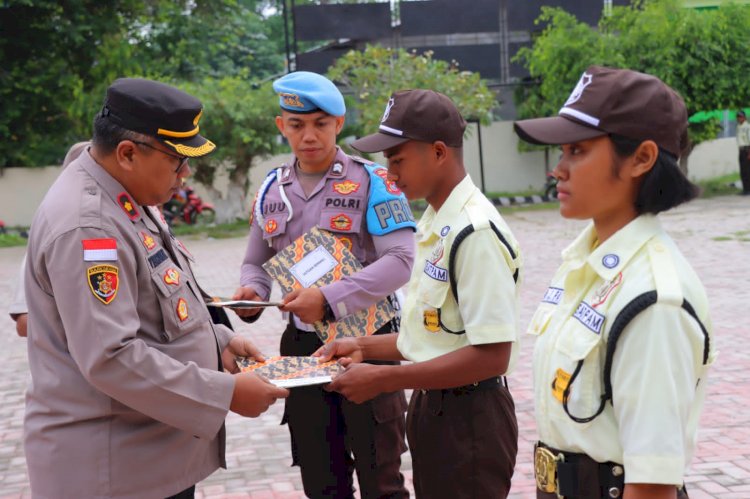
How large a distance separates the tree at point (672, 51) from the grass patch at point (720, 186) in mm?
1610

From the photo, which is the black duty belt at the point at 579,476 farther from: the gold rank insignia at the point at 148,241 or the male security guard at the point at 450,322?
the gold rank insignia at the point at 148,241

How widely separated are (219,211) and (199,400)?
1796 centimetres

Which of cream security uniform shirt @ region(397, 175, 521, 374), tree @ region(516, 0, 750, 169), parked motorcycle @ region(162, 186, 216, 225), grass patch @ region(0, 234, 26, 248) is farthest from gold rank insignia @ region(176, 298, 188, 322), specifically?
grass patch @ region(0, 234, 26, 248)

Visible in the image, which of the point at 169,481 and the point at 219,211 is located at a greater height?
the point at 169,481

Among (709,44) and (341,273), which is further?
(709,44)

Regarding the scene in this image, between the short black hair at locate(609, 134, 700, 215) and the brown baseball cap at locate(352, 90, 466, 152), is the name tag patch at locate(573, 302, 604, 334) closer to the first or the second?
the short black hair at locate(609, 134, 700, 215)

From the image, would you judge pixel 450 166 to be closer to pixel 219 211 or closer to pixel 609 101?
pixel 609 101

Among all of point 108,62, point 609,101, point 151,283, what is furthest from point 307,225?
point 108,62

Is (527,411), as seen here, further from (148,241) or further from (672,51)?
(672,51)

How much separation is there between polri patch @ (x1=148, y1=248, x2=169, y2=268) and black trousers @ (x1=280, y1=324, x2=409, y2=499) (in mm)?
1146

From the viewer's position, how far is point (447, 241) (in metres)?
2.75

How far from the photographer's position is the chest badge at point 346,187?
11.9 ft

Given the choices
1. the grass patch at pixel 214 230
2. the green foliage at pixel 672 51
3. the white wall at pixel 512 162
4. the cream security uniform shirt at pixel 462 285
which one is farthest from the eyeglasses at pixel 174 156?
the white wall at pixel 512 162

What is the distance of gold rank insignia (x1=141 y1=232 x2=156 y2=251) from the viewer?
255 centimetres
